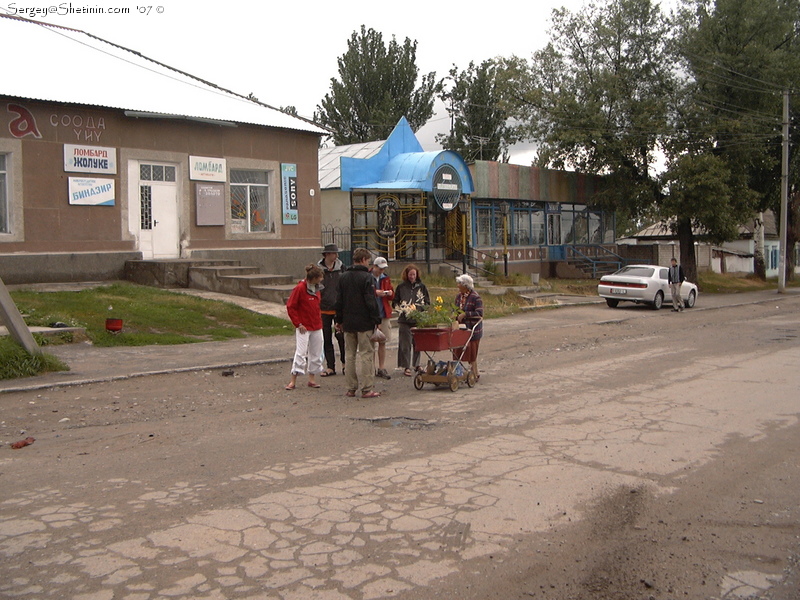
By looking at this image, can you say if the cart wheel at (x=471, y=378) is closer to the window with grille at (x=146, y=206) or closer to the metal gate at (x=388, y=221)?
the window with grille at (x=146, y=206)

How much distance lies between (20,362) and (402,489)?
7.42 m

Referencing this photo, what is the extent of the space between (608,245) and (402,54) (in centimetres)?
1934

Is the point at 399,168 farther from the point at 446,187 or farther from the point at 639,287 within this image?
the point at 639,287

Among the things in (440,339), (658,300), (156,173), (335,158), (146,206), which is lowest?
(658,300)

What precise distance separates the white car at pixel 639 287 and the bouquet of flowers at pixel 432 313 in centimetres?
1542

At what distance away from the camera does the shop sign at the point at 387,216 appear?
96.6ft

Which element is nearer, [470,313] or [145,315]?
[470,313]

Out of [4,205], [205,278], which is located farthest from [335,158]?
[4,205]

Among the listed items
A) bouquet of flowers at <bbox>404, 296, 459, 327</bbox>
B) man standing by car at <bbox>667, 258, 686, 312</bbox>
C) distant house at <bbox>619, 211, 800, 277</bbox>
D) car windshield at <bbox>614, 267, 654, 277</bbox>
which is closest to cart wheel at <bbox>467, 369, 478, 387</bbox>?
bouquet of flowers at <bbox>404, 296, 459, 327</bbox>

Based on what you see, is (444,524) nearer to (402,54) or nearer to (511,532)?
(511,532)

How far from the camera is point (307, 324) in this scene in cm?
1080

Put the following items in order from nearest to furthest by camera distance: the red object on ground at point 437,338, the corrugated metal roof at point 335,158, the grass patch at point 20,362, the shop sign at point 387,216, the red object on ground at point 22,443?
the red object on ground at point 22,443 < the red object on ground at point 437,338 < the grass patch at point 20,362 < the shop sign at point 387,216 < the corrugated metal roof at point 335,158

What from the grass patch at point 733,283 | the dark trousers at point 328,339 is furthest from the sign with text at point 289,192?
the grass patch at point 733,283

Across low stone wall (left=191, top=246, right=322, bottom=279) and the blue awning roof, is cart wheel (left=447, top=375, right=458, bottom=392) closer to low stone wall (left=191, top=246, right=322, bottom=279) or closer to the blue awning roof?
low stone wall (left=191, top=246, right=322, bottom=279)
